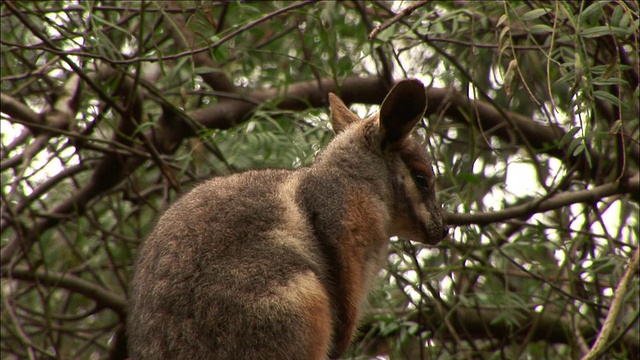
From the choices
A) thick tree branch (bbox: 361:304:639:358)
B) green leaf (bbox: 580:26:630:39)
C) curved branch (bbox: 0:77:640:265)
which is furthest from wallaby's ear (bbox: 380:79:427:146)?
thick tree branch (bbox: 361:304:639:358)

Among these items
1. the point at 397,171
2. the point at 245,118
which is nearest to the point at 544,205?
the point at 397,171

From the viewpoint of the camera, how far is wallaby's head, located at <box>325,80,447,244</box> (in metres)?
4.20

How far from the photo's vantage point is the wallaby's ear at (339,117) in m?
4.66

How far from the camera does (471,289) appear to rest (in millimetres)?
5738

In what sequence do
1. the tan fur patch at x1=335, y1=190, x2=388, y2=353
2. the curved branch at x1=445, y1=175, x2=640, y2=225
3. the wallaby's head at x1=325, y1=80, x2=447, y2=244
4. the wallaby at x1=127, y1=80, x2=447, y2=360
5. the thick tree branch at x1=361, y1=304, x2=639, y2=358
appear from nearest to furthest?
the wallaby at x1=127, y1=80, x2=447, y2=360, the tan fur patch at x1=335, y1=190, x2=388, y2=353, the wallaby's head at x1=325, y1=80, x2=447, y2=244, the curved branch at x1=445, y1=175, x2=640, y2=225, the thick tree branch at x1=361, y1=304, x2=639, y2=358

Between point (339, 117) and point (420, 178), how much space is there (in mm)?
653

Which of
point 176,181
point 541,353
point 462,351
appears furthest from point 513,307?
point 176,181

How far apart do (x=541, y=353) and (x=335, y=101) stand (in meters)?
2.37

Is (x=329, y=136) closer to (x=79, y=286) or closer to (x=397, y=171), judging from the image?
(x=397, y=171)

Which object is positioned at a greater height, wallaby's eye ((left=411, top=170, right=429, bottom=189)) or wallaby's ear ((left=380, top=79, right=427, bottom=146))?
wallaby's ear ((left=380, top=79, right=427, bottom=146))

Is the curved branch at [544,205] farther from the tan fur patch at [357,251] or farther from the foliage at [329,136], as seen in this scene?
the tan fur patch at [357,251]

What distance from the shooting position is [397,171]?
429 cm

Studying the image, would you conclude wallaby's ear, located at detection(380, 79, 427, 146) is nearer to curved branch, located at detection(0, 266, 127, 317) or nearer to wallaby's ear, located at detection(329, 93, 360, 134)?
wallaby's ear, located at detection(329, 93, 360, 134)

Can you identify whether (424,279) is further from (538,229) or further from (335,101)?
(335,101)
